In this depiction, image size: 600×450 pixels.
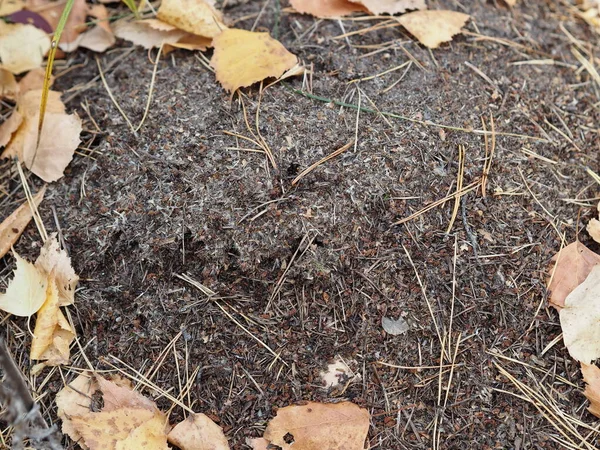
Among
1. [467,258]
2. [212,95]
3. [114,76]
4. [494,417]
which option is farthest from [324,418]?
[114,76]

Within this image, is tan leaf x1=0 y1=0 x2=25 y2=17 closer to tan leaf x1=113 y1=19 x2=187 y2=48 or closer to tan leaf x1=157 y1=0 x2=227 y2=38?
tan leaf x1=113 y1=19 x2=187 y2=48

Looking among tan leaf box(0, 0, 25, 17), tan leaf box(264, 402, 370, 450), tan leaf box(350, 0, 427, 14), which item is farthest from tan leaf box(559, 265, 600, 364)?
tan leaf box(0, 0, 25, 17)

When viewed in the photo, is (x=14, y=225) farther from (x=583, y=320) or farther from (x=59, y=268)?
(x=583, y=320)

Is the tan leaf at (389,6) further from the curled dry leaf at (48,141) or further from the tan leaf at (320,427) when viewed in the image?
the tan leaf at (320,427)

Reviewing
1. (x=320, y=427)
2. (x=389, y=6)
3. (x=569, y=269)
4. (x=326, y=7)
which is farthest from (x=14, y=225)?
(x=569, y=269)

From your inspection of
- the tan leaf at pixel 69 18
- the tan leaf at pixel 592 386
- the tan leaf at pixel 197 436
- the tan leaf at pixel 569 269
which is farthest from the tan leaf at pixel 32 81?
the tan leaf at pixel 592 386

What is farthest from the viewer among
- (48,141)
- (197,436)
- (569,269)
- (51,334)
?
(48,141)
